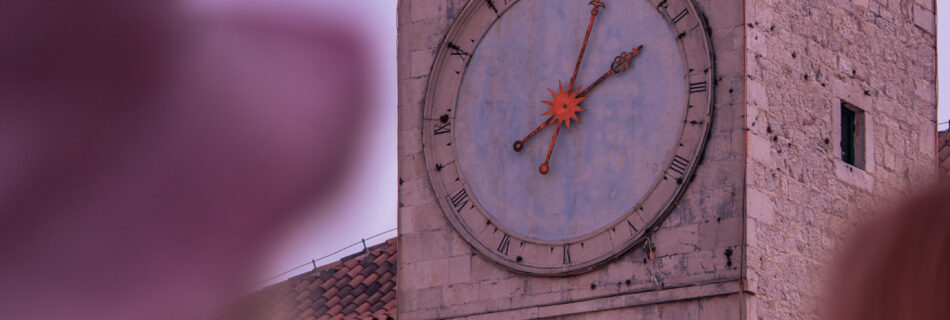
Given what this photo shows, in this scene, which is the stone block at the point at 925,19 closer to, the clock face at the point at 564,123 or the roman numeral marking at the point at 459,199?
the clock face at the point at 564,123

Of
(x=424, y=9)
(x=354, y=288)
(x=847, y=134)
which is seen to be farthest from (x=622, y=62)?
(x=354, y=288)

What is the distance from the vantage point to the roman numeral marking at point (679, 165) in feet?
35.2

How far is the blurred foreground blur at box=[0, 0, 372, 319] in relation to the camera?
124 centimetres

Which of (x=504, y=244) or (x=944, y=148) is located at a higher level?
(x=944, y=148)

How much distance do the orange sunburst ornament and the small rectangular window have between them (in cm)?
170

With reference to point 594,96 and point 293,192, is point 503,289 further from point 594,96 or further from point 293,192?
point 293,192

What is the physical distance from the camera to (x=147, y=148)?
50.2 inches

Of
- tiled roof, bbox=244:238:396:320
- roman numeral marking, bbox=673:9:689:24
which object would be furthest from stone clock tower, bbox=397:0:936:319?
tiled roof, bbox=244:238:396:320

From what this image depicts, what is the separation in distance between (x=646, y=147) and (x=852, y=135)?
4.67 feet

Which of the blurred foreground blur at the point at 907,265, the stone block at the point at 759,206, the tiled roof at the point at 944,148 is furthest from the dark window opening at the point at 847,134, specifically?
the blurred foreground blur at the point at 907,265

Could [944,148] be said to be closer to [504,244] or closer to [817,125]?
[817,125]

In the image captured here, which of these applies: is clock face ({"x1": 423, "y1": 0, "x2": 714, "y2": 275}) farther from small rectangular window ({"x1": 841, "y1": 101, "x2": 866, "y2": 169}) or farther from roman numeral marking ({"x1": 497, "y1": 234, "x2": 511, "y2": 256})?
small rectangular window ({"x1": 841, "y1": 101, "x2": 866, "y2": 169})

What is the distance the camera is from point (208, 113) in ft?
4.18

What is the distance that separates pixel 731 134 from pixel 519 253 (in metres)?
1.69
